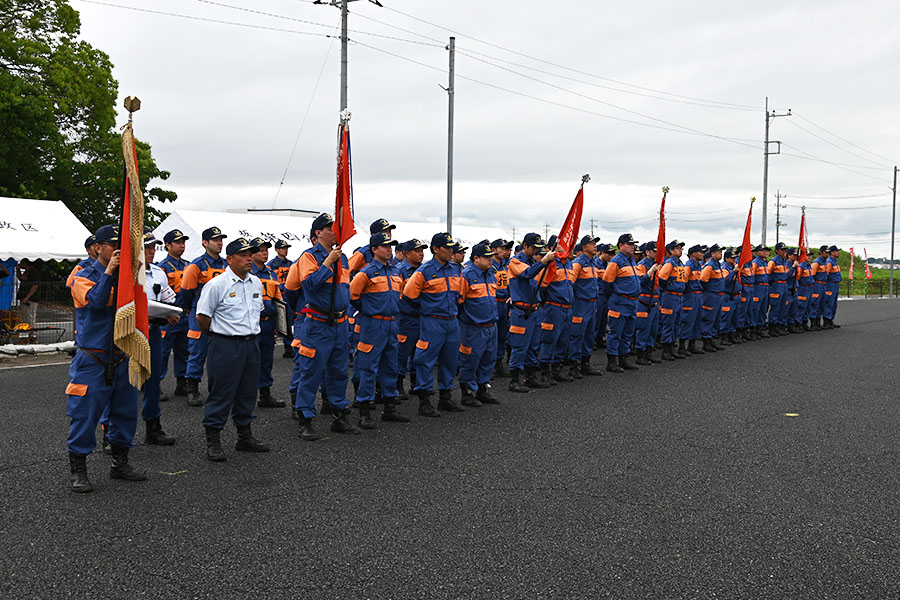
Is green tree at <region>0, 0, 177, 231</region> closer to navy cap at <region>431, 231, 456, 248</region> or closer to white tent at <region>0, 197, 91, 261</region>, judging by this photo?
white tent at <region>0, 197, 91, 261</region>

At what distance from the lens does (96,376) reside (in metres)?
5.46

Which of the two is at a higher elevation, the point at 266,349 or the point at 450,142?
the point at 450,142

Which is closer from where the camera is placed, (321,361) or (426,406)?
(321,361)

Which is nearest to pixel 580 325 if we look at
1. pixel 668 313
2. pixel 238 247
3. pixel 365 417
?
pixel 668 313

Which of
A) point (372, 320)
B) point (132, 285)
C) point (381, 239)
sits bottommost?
point (372, 320)

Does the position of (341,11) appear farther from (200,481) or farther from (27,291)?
(200,481)

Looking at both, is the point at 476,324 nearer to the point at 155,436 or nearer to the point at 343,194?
the point at 343,194

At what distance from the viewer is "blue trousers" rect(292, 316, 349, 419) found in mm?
7047

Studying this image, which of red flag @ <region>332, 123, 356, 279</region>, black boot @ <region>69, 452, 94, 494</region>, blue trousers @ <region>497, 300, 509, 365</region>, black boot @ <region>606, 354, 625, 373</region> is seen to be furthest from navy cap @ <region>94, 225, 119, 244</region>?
black boot @ <region>606, 354, 625, 373</region>

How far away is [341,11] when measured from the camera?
1962cm

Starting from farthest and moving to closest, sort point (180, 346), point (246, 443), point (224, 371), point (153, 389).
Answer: point (180, 346), point (153, 389), point (246, 443), point (224, 371)

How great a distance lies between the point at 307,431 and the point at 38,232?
1146 cm

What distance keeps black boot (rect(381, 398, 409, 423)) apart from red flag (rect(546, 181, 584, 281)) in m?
3.20

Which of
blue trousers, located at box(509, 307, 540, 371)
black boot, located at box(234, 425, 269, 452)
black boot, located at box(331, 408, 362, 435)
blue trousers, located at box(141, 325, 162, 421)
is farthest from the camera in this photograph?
blue trousers, located at box(509, 307, 540, 371)
